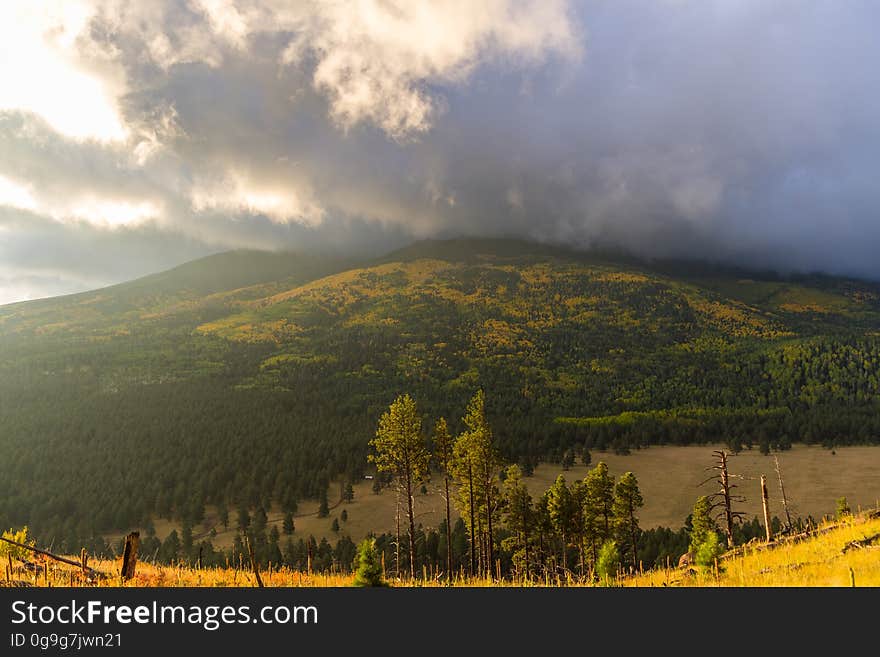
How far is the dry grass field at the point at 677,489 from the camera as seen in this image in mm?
97375

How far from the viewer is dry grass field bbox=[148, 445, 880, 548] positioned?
9738cm

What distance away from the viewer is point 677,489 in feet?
378

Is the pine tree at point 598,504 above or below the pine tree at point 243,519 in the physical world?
above

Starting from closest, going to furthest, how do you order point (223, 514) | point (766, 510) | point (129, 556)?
point (129, 556) < point (766, 510) < point (223, 514)

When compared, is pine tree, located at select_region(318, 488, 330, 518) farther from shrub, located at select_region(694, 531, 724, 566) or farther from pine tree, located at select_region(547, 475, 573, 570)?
shrub, located at select_region(694, 531, 724, 566)

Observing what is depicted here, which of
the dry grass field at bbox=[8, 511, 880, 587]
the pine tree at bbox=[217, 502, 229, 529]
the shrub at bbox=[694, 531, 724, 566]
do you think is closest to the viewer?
the dry grass field at bbox=[8, 511, 880, 587]

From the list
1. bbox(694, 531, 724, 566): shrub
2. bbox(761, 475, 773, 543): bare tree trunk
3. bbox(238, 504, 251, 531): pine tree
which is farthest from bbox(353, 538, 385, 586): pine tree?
bbox(238, 504, 251, 531): pine tree

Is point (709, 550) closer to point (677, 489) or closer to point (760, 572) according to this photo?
point (760, 572)

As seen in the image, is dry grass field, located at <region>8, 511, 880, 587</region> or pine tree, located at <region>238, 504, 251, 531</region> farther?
pine tree, located at <region>238, 504, 251, 531</region>

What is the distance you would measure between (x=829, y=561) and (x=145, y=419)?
21144 centimetres

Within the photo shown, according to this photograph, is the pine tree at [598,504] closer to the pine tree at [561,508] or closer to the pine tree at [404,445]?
the pine tree at [561,508]

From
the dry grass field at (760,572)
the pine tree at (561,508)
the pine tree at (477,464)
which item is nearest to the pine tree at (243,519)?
the pine tree at (561,508)

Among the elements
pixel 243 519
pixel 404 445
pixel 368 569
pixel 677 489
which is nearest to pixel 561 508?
pixel 404 445
